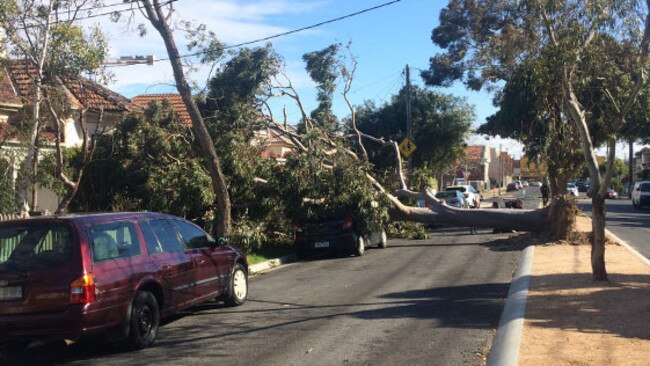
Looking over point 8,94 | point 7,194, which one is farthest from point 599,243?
point 8,94

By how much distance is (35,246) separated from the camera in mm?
7324

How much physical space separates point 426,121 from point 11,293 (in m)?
→ 28.3

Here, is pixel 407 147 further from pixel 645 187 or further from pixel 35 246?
pixel 645 187

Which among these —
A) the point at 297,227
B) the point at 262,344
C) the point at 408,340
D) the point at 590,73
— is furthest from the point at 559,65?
the point at 297,227

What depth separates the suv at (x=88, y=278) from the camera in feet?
22.8

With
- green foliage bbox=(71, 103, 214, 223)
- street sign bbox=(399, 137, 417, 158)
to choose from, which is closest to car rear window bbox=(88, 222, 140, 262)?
green foliage bbox=(71, 103, 214, 223)

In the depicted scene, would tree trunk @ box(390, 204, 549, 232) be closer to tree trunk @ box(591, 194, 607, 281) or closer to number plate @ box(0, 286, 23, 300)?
tree trunk @ box(591, 194, 607, 281)

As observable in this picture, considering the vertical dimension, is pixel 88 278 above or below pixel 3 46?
below

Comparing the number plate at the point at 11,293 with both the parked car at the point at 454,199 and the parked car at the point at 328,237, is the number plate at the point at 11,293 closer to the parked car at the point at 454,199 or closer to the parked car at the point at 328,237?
the parked car at the point at 328,237

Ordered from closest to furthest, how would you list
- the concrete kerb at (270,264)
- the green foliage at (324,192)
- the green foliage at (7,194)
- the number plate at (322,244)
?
1. the green foliage at (7,194)
2. the concrete kerb at (270,264)
3. the number plate at (322,244)
4. the green foliage at (324,192)

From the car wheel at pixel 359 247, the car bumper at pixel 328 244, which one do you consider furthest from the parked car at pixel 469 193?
the car bumper at pixel 328 244

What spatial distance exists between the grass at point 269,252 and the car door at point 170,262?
726 centimetres

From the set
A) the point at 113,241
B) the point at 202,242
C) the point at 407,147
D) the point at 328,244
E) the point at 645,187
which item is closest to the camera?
the point at 113,241

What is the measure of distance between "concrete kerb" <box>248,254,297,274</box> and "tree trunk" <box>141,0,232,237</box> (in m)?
1.06
